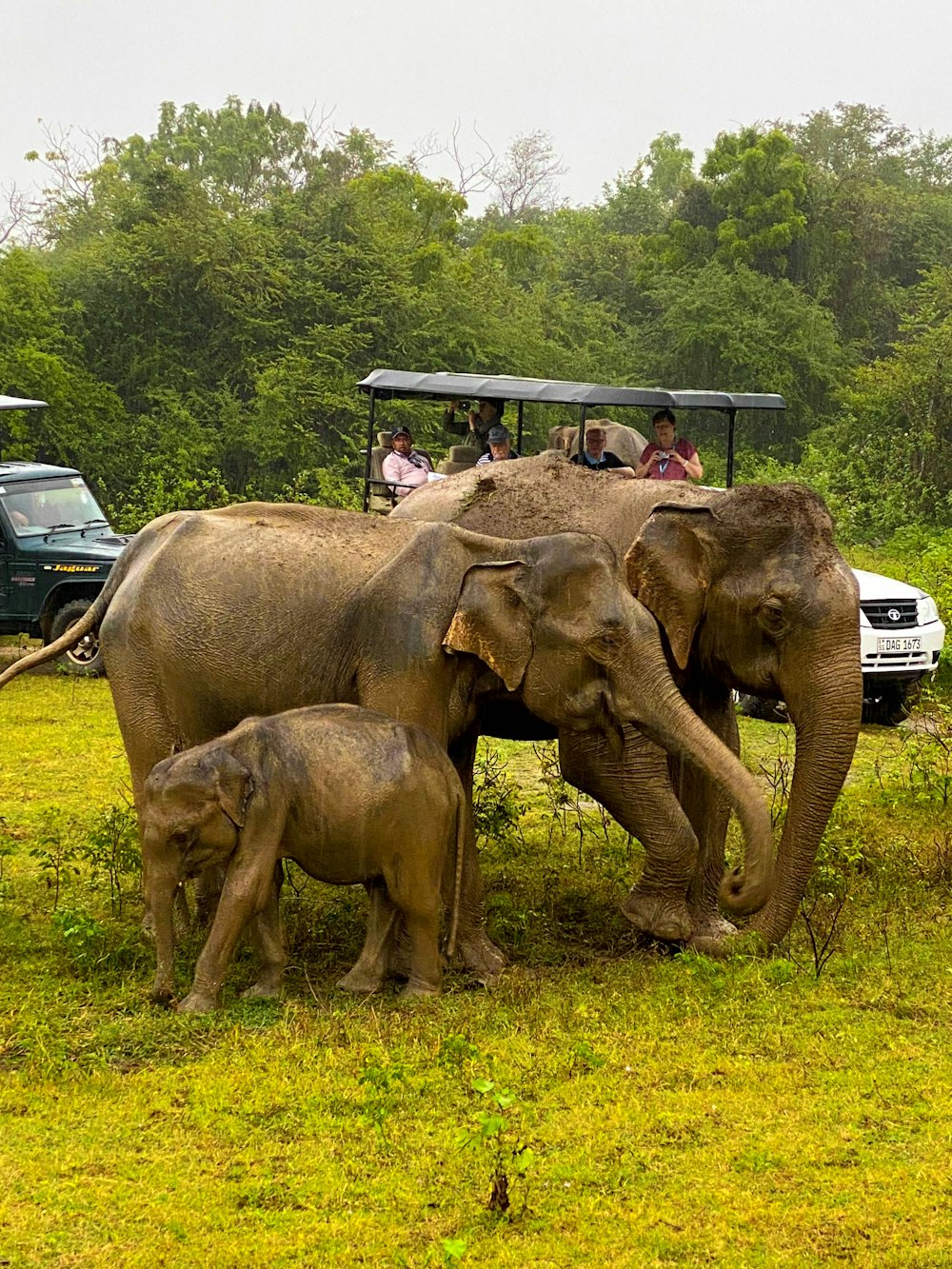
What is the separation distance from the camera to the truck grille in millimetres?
13586

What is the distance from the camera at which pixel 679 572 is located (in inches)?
280

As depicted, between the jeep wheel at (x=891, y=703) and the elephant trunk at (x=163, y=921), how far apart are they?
329 inches

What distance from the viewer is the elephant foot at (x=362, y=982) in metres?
6.68

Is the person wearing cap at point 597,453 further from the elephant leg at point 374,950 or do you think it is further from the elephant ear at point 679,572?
the elephant leg at point 374,950

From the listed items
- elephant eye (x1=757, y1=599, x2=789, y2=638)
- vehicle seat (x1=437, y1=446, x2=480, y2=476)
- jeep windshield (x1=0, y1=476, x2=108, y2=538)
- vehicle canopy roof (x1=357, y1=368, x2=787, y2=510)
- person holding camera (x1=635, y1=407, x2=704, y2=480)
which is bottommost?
→ jeep windshield (x1=0, y1=476, x2=108, y2=538)

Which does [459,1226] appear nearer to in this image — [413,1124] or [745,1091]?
[413,1124]

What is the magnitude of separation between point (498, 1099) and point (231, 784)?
6.26 feet

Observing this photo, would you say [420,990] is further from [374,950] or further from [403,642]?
[403,642]

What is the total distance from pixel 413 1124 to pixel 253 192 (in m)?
41.1

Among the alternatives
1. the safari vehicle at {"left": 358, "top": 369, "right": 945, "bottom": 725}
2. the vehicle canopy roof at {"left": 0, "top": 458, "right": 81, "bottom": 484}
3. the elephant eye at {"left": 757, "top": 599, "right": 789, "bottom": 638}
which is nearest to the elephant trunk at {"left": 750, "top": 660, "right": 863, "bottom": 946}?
the elephant eye at {"left": 757, "top": 599, "right": 789, "bottom": 638}

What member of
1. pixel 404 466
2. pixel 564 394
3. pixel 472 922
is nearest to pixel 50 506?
pixel 404 466

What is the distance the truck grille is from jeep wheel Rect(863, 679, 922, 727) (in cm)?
47

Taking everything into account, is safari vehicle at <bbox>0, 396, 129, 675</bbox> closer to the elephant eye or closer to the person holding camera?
the person holding camera

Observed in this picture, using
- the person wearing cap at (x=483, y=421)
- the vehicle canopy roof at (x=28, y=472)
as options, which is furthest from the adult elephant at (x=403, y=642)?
the vehicle canopy roof at (x=28, y=472)
